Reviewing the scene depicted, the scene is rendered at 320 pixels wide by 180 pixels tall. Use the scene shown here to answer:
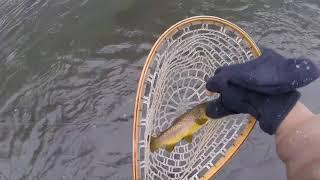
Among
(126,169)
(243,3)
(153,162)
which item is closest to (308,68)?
(153,162)

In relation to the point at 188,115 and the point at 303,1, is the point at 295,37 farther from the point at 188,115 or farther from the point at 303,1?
the point at 188,115

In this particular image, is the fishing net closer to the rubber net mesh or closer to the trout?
the rubber net mesh

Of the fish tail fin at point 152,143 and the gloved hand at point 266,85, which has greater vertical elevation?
the gloved hand at point 266,85

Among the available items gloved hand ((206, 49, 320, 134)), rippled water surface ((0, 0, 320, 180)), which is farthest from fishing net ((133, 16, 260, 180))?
rippled water surface ((0, 0, 320, 180))

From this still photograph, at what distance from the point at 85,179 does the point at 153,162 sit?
101 centimetres

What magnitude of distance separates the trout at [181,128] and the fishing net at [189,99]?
0.10 metres

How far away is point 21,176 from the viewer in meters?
4.34

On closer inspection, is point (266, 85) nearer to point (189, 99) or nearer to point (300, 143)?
point (300, 143)

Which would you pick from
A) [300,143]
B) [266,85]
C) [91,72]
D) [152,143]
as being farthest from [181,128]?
[91,72]

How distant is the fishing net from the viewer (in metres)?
3.14

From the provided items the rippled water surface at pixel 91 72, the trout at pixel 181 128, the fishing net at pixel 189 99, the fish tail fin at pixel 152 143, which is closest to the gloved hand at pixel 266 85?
the trout at pixel 181 128

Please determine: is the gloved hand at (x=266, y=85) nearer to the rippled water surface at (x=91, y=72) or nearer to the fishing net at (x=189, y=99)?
the fishing net at (x=189, y=99)

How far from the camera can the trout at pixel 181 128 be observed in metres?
3.27

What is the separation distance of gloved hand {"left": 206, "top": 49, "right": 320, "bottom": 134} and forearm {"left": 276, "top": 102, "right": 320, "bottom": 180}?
2.1 inches
